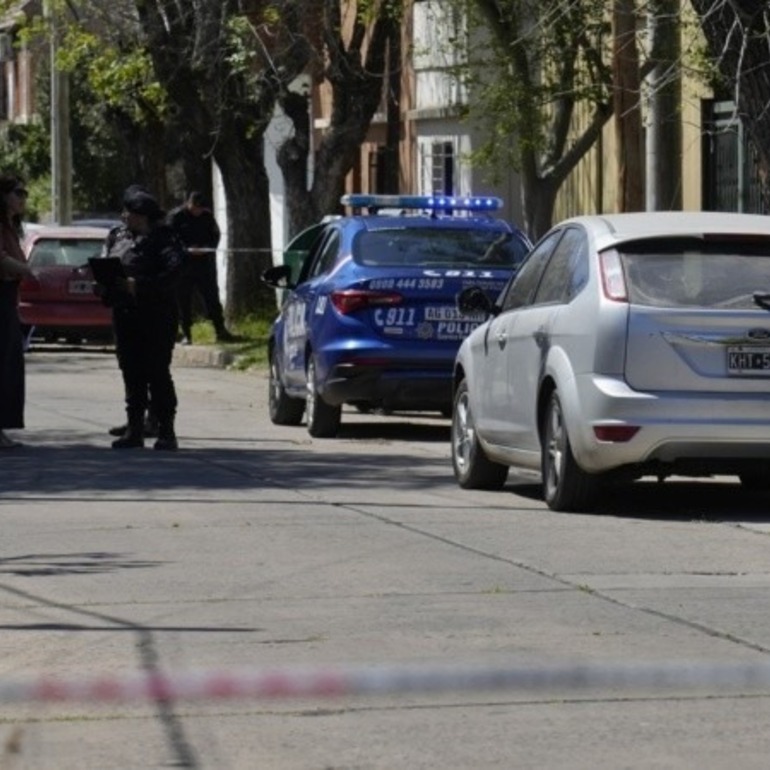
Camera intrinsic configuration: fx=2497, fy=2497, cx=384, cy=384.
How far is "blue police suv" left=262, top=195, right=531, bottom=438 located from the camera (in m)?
17.5

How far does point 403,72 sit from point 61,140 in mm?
8419

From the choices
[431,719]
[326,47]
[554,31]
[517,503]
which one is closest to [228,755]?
[431,719]

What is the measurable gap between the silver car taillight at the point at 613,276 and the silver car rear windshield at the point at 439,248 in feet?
17.3

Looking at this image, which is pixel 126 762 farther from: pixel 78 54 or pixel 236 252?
pixel 78 54

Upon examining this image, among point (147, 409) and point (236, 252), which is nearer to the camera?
point (147, 409)

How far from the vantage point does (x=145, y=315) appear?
16719 mm

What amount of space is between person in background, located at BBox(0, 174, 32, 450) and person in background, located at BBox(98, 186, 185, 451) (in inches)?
24.9

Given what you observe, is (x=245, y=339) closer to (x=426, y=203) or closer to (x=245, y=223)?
(x=245, y=223)

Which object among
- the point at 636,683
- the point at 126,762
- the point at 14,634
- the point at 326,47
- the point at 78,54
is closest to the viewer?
the point at 126,762

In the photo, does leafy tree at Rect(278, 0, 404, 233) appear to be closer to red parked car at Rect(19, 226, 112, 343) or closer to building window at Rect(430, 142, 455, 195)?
red parked car at Rect(19, 226, 112, 343)

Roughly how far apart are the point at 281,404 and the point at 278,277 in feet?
3.28

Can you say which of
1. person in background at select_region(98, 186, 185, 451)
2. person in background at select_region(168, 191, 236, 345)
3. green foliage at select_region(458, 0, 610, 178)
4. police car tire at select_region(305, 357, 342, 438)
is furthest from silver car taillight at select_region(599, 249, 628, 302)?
person in background at select_region(168, 191, 236, 345)

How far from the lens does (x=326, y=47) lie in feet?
99.6

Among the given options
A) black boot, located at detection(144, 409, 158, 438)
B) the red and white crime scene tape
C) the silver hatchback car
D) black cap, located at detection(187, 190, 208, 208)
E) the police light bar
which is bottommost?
black boot, located at detection(144, 409, 158, 438)
